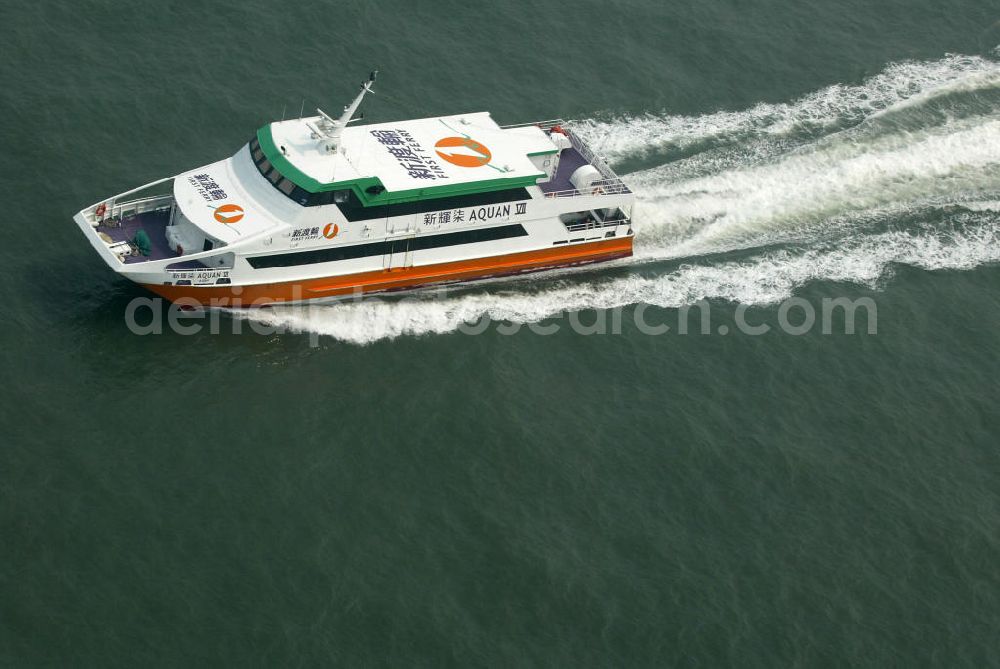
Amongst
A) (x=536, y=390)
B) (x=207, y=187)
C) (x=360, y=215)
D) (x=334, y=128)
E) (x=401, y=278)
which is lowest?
(x=536, y=390)

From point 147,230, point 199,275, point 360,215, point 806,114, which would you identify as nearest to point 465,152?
point 360,215

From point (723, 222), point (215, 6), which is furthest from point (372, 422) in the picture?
point (215, 6)

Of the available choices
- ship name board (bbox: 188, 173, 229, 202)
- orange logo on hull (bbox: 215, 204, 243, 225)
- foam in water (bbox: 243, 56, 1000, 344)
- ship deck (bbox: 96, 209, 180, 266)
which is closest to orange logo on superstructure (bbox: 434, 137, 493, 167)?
foam in water (bbox: 243, 56, 1000, 344)

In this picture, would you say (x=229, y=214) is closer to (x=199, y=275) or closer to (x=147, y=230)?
(x=199, y=275)

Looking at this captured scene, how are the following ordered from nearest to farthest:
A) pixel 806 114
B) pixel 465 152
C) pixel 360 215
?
pixel 360 215 → pixel 465 152 → pixel 806 114

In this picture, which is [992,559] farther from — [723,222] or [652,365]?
[723,222]

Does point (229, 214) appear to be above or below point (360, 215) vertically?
below
